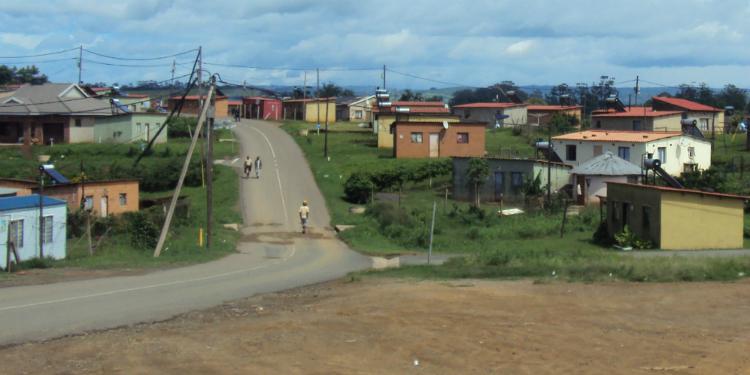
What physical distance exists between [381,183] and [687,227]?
21689mm

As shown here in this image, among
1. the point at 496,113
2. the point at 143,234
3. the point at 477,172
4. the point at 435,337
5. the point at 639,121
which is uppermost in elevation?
the point at 496,113

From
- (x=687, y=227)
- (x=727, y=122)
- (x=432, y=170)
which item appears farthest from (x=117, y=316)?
(x=727, y=122)

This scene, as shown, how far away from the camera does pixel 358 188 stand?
48.4m

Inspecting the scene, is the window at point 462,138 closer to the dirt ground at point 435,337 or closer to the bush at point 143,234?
the bush at point 143,234

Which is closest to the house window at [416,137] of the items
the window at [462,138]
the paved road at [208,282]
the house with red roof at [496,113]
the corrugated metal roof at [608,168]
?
the window at [462,138]

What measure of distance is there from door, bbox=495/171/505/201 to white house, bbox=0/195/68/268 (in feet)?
82.0

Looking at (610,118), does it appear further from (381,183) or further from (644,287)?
(644,287)

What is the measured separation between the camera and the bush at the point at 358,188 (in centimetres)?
Result: 4834

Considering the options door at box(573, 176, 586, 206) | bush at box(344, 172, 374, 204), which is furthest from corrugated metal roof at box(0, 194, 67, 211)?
door at box(573, 176, 586, 206)

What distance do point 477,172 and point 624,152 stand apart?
35.8 ft

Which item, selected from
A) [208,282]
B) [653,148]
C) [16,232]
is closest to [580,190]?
[653,148]

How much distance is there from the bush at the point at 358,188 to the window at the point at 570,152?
48.1 ft

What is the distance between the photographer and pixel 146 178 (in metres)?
54.3

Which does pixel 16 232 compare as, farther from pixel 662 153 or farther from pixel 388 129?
pixel 388 129
